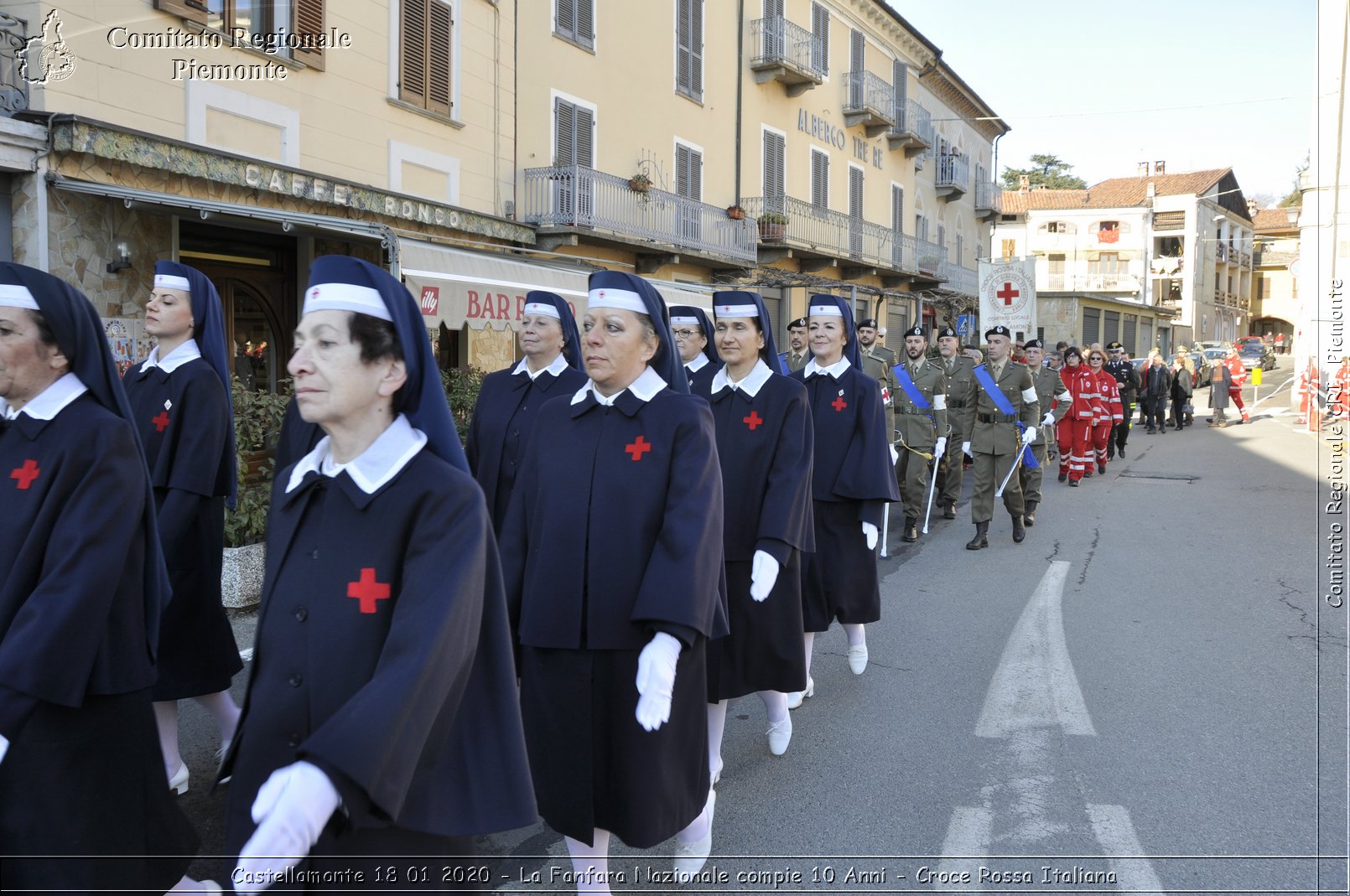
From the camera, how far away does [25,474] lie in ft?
9.21

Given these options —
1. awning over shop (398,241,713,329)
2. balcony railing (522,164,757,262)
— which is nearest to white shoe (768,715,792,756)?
awning over shop (398,241,713,329)

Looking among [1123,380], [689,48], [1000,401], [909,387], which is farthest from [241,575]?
[1123,380]

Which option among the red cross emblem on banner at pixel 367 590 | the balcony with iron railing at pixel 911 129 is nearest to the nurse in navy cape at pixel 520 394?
the red cross emblem on banner at pixel 367 590

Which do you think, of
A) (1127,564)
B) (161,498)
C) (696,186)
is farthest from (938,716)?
(696,186)

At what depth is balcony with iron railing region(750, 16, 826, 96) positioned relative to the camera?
77.3 feet

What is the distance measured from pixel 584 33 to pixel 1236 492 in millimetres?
12286

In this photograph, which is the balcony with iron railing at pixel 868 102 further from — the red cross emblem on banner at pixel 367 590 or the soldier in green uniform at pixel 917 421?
the red cross emblem on banner at pixel 367 590

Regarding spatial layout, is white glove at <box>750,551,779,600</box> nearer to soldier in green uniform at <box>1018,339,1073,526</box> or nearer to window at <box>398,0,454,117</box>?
soldier in green uniform at <box>1018,339,1073,526</box>

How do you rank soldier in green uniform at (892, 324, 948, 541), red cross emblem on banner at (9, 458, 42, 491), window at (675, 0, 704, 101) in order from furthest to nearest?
window at (675, 0, 704, 101)
soldier in green uniform at (892, 324, 948, 541)
red cross emblem on banner at (9, 458, 42, 491)

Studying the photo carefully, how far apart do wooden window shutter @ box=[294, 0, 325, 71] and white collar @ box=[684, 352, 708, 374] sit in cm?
785

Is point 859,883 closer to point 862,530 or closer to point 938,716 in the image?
point 938,716

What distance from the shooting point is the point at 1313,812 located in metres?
4.19

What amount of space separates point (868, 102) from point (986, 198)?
554 inches

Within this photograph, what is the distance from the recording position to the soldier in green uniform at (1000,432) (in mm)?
10434
